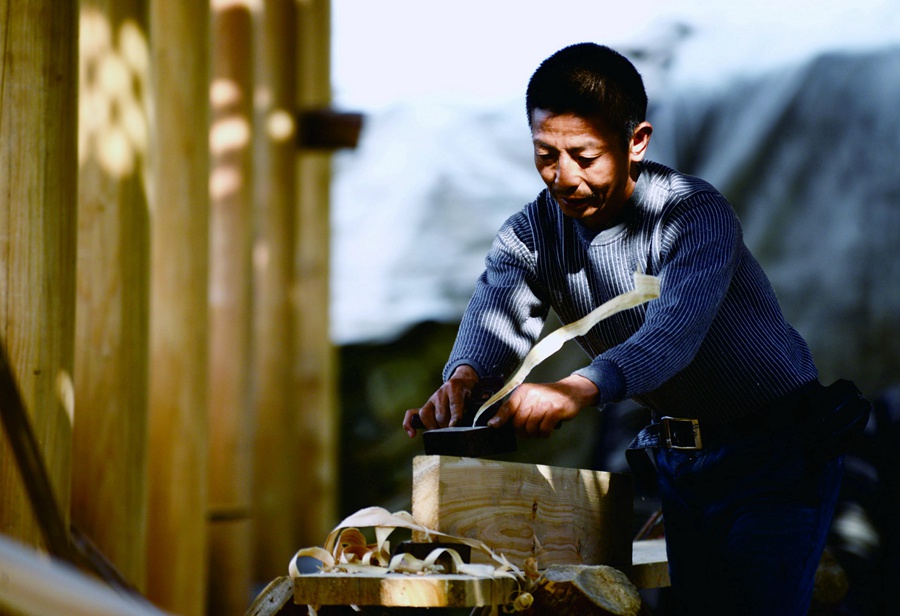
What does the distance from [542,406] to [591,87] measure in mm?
876

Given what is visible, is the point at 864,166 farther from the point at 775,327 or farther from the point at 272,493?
the point at 775,327

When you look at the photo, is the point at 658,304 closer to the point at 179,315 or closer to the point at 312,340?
the point at 179,315

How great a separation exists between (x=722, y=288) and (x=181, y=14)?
3.50 meters

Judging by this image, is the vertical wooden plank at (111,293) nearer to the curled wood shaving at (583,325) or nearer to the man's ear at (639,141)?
the curled wood shaving at (583,325)

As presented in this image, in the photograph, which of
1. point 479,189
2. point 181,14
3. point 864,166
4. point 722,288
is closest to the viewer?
point 722,288

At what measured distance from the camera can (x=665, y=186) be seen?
2951mm

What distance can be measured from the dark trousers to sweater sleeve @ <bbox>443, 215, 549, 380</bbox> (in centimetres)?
53

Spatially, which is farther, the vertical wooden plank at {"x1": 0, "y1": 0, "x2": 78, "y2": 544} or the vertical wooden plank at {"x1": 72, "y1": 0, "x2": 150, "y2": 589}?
the vertical wooden plank at {"x1": 72, "y1": 0, "x2": 150, "y2": 589}

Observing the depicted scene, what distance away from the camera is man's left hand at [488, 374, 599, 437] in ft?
7.78

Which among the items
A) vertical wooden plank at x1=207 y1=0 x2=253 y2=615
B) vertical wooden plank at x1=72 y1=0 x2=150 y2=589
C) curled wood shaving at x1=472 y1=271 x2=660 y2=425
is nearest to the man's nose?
curled wood shaving at x1=472 y1=271 x2=660 y2=425

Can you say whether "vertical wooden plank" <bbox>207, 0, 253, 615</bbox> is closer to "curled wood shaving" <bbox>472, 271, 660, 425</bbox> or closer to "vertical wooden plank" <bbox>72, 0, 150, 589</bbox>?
"vertical wooden plank" <bbox>72, 0, 150, 589</bbox>

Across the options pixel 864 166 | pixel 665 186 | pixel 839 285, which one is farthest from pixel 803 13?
pixel 665 186

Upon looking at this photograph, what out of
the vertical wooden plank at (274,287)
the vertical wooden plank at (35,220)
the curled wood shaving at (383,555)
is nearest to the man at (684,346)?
the curled wood shaving at (383,555)

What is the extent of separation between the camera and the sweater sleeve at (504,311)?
2.98m
